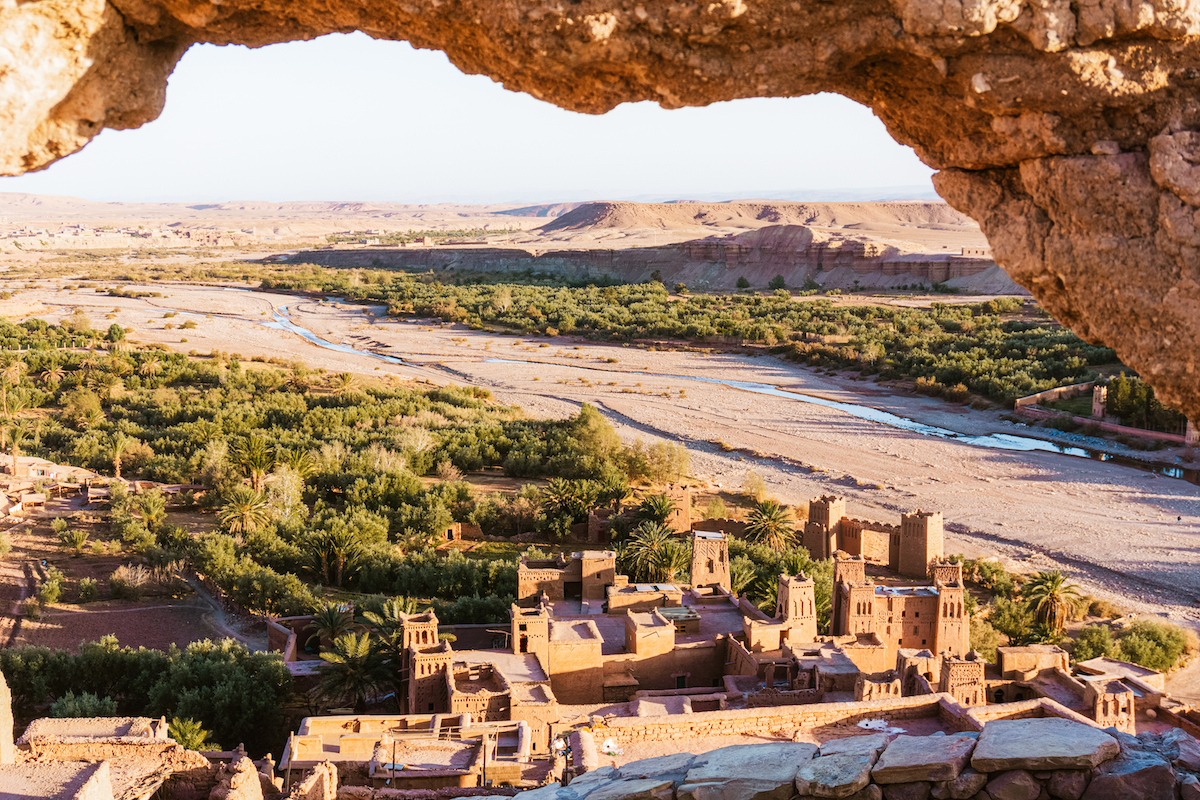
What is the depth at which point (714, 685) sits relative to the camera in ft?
56.0

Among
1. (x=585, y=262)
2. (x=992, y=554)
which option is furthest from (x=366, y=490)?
(x=585, y=262)

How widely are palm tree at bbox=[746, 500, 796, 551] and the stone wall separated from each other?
20136 mm

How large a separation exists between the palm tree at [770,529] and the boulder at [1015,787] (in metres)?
20.3

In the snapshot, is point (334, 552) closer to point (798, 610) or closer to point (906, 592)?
point (798, 610)

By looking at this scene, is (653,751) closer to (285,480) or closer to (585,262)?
(285,480)

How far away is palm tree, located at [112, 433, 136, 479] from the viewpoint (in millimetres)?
30156

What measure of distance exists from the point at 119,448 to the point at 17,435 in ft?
15.3

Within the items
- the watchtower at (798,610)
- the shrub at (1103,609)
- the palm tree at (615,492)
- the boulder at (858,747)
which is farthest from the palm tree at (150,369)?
the boulder at (858,747)

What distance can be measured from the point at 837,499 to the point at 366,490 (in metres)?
12.9

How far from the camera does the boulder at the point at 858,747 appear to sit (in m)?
4.15

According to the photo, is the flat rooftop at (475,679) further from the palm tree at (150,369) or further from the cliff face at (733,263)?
the cliff face at (733,263)

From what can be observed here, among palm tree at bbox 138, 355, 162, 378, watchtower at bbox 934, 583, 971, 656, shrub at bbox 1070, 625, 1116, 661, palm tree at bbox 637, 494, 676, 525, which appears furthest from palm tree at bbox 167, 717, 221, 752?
palm tree at bbox 138, 355, 162, 378

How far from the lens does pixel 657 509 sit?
25.0m

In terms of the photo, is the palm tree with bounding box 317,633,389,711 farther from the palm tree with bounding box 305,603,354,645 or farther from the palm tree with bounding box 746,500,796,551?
the palm tree with bounding box 746,500,796,551
